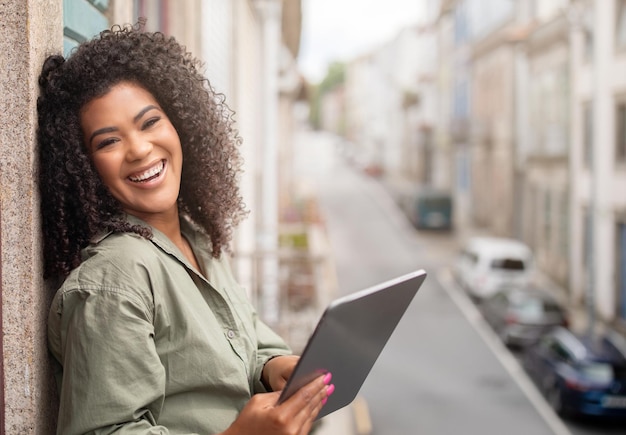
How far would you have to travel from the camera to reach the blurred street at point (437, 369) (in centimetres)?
1427

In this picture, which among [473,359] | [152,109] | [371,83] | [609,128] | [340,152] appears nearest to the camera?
[152,109]

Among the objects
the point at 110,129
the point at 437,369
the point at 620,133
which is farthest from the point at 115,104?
the point at 620,133

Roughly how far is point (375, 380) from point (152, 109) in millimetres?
15241

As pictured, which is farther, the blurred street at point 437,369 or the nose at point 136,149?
the blurred street at point 437,369

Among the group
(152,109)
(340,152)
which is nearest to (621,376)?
(152,109)

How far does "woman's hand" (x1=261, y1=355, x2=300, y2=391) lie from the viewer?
2.54 metres

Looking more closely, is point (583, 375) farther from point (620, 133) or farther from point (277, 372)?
point (277, 372)

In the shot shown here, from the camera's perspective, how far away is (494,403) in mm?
15461

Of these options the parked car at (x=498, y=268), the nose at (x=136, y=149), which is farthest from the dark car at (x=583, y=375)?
the nose at (x=136, y=149)

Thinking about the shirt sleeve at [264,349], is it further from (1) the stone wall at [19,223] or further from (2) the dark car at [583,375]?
(2) the dark car at [583,375]

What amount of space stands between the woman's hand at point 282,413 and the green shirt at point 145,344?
0.63 ft

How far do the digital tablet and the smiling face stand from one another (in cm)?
69

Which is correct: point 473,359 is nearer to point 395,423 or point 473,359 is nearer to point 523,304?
point 523,304

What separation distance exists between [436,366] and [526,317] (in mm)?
2385
